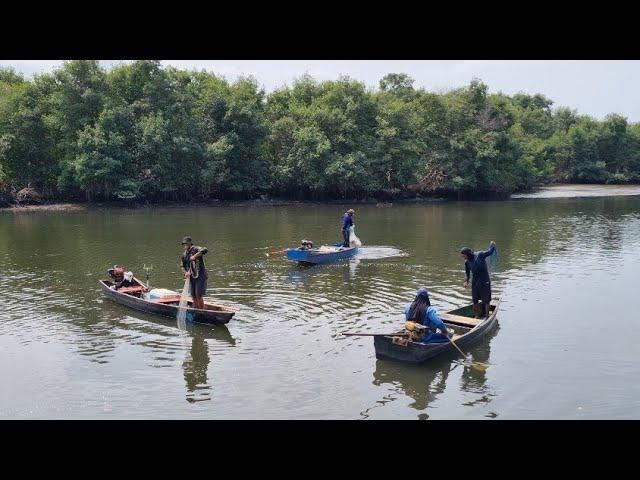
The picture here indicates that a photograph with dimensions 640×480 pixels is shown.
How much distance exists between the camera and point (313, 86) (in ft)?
214

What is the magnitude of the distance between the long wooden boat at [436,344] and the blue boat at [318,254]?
33.5 ft

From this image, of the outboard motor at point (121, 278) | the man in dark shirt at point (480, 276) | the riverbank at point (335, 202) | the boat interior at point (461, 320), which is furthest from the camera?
the riverbank at point (335, 202)

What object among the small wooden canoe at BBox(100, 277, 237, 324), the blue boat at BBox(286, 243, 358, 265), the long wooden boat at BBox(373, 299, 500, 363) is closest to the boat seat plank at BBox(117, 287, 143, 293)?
the small wooden canoe at BBox(100, 277, 237, 324)

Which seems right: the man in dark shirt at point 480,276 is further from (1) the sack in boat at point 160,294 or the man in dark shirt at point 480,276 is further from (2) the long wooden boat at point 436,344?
(1) the sack in boat at point 160,294

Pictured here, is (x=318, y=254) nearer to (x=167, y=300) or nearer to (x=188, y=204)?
(x=167, y=300)

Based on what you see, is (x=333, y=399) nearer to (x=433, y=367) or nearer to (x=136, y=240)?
(x=433, y=367)

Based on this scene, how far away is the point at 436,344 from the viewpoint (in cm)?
1311

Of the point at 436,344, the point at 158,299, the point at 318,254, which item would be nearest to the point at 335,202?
the point at 318,254

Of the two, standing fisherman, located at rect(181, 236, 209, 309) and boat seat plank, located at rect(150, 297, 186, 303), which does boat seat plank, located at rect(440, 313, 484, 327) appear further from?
boat seat plank, located at rect(150, 297, 186, 303)

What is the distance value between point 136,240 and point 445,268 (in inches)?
701

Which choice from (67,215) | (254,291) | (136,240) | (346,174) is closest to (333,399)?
(254,291)

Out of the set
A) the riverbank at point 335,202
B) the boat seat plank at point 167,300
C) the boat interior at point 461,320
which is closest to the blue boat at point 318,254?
the boat seat plank at point 167,300

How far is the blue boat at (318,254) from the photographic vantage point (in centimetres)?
2483

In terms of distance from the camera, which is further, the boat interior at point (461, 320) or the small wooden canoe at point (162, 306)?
the small wooden canoe at point (162, 306)
